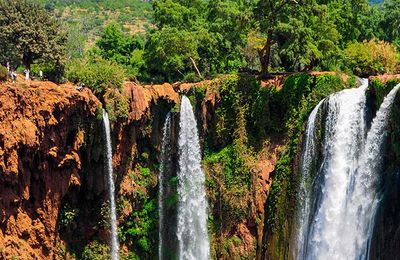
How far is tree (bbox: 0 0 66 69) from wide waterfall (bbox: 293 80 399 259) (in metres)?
15.0

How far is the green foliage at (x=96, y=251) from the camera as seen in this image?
91.8ft

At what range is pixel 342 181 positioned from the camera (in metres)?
25.7

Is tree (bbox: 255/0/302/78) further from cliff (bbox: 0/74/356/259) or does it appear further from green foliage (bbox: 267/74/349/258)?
green foliage (bbox: 267/74/349/258)

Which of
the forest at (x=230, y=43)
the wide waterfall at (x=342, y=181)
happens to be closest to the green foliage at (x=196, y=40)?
the forest at (x=230, y=43)

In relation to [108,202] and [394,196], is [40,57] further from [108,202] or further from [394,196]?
[394,196]

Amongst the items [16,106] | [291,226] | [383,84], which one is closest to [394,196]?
[383,84]

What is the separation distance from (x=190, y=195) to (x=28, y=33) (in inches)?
504

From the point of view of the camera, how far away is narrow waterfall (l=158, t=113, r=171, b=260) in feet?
101

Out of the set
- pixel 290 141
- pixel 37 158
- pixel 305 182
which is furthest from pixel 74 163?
pixel 305 182

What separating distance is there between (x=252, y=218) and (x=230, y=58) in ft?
Result: 47.0

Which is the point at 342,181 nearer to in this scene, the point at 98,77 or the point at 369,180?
the point at 369,180

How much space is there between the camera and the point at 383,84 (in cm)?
2436

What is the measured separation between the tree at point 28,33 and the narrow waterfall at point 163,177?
23.6 feet

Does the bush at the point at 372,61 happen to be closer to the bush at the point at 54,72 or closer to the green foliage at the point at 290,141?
the green foliage at the point at 290,141
